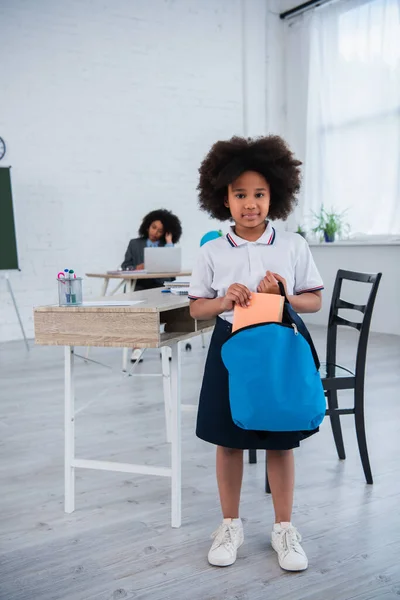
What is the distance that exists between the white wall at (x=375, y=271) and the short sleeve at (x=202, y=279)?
438 centimetres

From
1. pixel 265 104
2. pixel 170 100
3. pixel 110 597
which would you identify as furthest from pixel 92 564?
pixel 265 104

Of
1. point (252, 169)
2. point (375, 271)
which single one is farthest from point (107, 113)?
point (252, 169)

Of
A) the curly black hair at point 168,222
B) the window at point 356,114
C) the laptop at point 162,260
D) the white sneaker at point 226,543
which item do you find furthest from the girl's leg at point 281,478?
the window at point 356,114

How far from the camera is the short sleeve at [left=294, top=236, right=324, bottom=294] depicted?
1.75 metres

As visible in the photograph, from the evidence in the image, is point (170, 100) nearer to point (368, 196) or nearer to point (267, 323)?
point (368, 196)

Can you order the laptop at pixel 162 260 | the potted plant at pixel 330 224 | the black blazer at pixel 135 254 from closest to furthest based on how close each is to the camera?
the laptop at pixel 162 260, the black blazer at pixel 135 254, the potted plant at pixel 330 224

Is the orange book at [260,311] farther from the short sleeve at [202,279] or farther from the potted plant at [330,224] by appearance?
the potted plant at [330,224]

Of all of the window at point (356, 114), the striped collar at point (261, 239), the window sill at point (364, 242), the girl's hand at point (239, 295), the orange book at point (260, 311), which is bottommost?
the window sill at point (364, 242)

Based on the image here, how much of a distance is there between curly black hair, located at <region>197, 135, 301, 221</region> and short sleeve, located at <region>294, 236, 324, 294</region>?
147mm

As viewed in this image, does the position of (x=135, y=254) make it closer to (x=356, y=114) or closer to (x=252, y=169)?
(x=356, y=114)

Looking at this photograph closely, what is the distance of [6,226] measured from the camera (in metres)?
5.58

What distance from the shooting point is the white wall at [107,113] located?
5.98 metres

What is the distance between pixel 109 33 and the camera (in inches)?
249

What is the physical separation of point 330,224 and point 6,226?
3.14 metres
